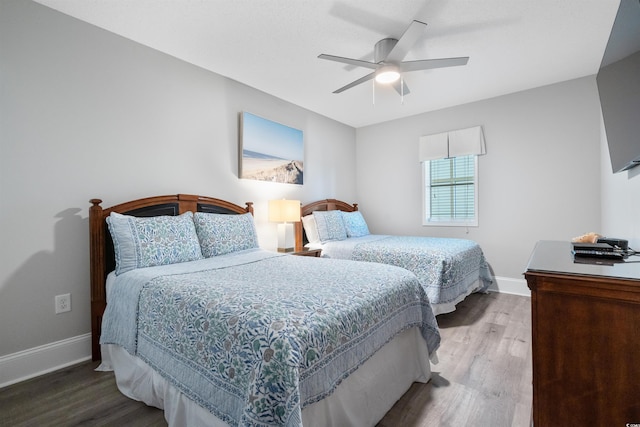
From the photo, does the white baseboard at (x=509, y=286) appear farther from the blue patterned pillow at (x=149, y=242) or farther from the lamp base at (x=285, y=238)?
the blue patterned pillow at (x=149, y=242)

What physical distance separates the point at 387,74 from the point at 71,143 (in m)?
2.59

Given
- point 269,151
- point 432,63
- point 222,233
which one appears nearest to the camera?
point 432,63

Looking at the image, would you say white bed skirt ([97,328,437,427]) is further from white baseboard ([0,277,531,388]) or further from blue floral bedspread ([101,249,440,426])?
white baseboard ([0,277,531,388])

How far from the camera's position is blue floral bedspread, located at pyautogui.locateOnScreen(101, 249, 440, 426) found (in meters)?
1.03

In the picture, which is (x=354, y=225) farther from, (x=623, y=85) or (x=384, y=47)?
(x=623, y=85)

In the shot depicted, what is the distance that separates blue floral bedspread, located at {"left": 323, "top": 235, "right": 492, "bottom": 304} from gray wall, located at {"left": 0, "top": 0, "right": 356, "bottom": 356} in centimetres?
190

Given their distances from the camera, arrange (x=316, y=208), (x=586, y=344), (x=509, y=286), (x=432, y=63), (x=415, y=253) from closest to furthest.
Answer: (x=586, y=344), (x=432, y=63), (x=415, y=253), (x=509, y=286), (x=316, y=208)

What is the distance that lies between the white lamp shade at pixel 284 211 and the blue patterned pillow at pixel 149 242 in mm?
A: 1204

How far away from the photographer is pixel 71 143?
224 cm

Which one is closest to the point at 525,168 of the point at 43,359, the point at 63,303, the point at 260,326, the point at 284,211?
the point at 284,211

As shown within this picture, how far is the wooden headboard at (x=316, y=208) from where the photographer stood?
3941 millimetres

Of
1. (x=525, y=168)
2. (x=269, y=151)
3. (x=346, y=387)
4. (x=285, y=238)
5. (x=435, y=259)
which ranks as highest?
(x=269, y=151)

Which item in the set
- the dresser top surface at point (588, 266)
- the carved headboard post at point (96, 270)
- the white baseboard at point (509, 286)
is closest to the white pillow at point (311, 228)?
the carved headboard post at point (96, 270)

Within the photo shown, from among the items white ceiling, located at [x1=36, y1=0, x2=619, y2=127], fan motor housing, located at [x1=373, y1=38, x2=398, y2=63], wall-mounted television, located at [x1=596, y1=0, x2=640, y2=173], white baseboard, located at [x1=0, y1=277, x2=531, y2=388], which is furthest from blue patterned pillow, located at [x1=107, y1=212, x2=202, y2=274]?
wall-mounted television, located at [x1=596, y1=0, x2=640, y2=173]
